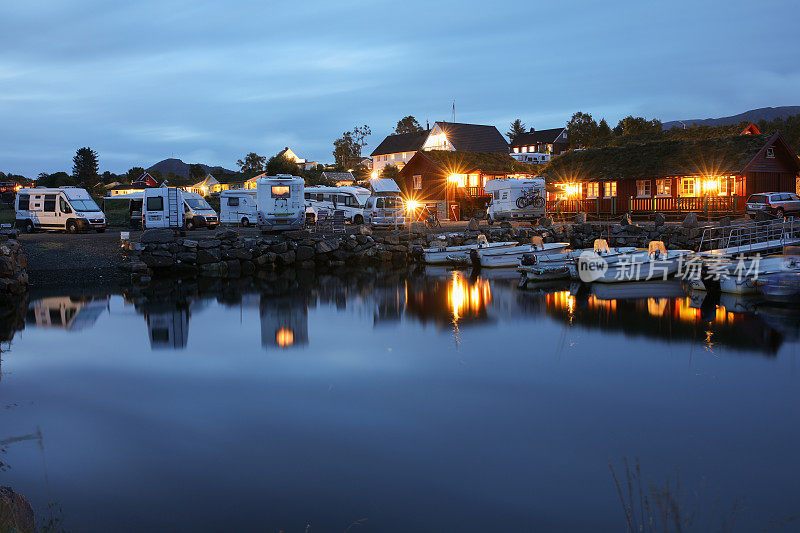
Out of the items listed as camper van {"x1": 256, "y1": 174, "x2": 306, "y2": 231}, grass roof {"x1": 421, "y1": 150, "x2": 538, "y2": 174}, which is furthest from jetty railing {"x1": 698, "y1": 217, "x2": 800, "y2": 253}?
camper van {"x1": 256, "y1": 174, "x2": 306, "y2": 231}

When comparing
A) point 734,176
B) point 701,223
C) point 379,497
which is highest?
point 734,176

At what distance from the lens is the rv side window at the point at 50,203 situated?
112 feet

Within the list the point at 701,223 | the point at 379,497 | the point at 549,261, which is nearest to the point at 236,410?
the point at 379,497

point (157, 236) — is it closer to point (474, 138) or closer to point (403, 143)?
point (474, 138)

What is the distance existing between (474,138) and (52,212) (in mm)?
49803

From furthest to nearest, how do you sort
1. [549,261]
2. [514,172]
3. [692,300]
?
[514,172]
[549,261]
[692,300]

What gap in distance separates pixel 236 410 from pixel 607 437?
5820 mm

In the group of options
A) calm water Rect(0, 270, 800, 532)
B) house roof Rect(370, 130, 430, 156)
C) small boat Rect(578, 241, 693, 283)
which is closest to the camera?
calm water Rect(0, 270, 800, 532)

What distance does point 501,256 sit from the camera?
102 ft

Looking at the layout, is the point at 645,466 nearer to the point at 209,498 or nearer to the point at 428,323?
the point at 209,498

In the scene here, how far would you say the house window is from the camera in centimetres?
4062

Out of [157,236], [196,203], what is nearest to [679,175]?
[196,203]

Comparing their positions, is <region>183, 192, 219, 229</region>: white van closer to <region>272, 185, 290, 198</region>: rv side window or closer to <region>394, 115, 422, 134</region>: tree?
<region>272, 185, 290, 198</region>: rv side window

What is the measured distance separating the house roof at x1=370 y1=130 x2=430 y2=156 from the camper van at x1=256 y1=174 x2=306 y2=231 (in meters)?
50.4
